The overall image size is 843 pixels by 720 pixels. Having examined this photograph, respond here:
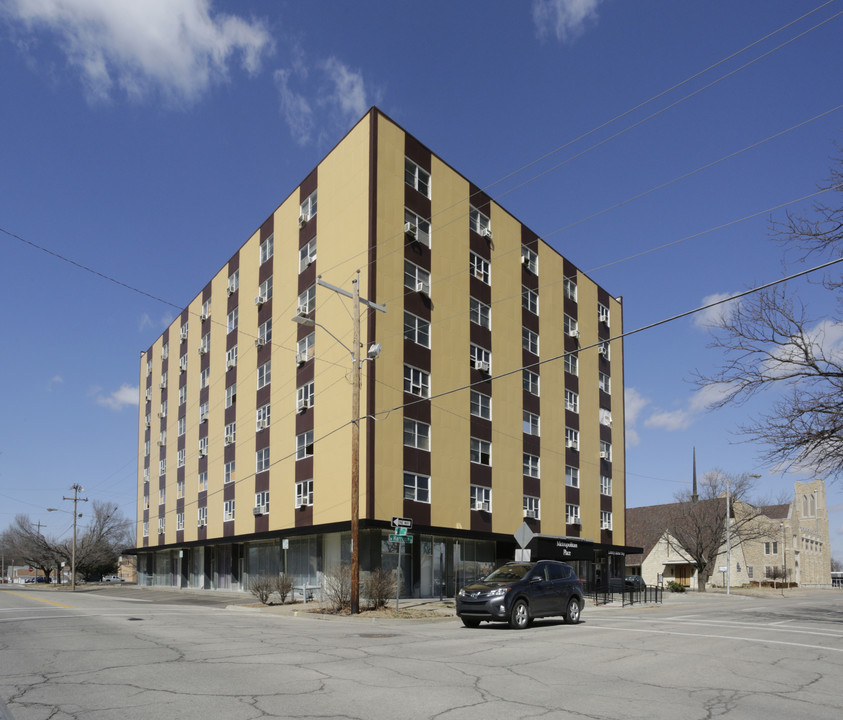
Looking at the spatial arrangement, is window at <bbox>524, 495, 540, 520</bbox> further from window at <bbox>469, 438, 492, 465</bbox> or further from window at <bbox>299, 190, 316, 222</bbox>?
window at <bbox>299, 190, 316, 222</bbox>

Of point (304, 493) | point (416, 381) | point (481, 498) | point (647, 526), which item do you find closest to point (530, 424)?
point (481, 498)

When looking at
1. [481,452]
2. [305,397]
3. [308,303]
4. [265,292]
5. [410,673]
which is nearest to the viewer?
[410,673]

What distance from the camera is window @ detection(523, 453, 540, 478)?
4362 cm

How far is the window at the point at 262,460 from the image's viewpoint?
41.7 metres

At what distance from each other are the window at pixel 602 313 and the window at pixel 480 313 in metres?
15.0

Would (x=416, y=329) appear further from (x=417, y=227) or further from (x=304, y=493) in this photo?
(x=304, y=493)

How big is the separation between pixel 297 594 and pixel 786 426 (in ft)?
76.8

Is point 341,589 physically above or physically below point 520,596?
below

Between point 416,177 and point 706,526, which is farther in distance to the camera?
point 706,526

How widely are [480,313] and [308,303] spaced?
928 cm

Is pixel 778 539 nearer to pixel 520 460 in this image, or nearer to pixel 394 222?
pixel 520 460

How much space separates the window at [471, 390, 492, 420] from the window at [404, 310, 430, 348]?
458cm

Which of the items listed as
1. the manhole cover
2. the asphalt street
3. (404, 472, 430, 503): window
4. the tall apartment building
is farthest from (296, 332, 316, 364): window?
the manhole cover

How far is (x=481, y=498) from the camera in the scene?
129ft
